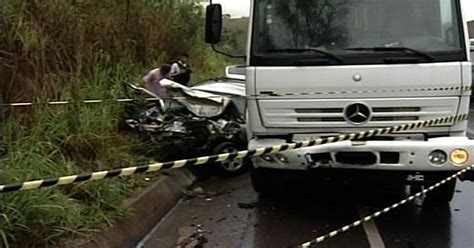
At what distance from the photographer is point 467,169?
6.88 metres

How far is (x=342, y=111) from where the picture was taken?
23.4ft

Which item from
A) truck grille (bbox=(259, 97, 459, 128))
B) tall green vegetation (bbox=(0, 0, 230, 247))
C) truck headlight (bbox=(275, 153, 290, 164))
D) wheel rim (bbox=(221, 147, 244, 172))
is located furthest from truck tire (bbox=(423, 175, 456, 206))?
tall green vegetation (bbox=(0, 0, 230, 247))

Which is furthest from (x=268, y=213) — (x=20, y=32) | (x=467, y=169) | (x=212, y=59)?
(x=212, y=59)

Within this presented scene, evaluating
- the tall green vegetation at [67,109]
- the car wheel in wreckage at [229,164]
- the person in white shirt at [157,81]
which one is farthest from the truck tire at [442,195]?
the person in white shirt at [157,81]

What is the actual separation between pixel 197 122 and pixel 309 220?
9.26 feet

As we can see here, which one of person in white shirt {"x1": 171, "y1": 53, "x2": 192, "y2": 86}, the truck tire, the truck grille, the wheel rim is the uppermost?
the truck grille

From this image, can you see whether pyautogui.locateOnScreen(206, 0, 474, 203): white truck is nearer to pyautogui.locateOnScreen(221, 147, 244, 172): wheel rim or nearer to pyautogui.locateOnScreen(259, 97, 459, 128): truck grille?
pyautogui.locateOnScreen(259, 97, 459, 128): truck grille

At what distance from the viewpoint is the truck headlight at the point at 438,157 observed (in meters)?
6.82

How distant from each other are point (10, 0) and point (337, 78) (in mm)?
5482

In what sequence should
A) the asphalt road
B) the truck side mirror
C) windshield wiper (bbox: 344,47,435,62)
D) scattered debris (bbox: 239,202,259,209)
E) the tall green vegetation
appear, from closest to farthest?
the tall green vegetation → the asphalt road → windshield wiper (bbox: 344,47,435,62) → the truck side mirror → scattered debris (bbox: 239,202,259,209)

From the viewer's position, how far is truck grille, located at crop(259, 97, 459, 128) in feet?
23.0

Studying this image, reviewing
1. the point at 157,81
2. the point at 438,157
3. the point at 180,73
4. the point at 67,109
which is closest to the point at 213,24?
the point at 67,109

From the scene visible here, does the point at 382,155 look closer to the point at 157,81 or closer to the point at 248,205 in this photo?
the point at 248,205

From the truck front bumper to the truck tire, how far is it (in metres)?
0.73
